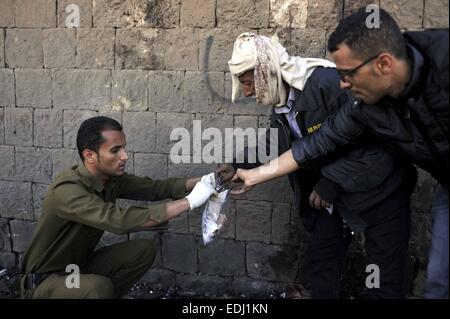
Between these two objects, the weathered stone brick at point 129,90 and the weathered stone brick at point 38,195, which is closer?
the weathered stone brick at point 129,90

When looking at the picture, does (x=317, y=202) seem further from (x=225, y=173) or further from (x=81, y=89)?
(x=81, y=89)

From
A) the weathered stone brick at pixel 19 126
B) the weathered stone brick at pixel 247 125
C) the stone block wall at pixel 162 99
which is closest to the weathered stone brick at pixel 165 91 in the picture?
the stone block wall at pixel 162 99

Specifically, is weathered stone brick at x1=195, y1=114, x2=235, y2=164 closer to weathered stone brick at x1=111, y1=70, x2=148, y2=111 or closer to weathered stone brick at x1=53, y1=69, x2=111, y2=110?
weathered stone brick at x1=111, y1=70, x2=148, y2=111

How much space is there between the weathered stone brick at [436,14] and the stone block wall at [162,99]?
0.49 m

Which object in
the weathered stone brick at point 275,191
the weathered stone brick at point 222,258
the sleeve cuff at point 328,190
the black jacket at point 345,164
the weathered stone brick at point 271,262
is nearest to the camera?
the black jacket at point 345,164

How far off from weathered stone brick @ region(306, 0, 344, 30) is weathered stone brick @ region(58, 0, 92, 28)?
5.83 feet

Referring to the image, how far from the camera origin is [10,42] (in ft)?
14.6

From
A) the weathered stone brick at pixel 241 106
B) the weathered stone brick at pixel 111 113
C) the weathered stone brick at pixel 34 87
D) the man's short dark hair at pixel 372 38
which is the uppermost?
the man's short dark hair at pixel 372 38

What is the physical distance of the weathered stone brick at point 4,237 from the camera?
15.6ft

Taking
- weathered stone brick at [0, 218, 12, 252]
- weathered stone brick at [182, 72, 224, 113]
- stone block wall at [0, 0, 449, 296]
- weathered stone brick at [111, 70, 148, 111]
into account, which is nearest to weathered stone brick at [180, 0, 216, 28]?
stone block wall at [0, 0, 449, 296]

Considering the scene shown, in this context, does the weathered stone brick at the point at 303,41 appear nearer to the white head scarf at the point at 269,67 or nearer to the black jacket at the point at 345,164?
the white head scarf at the point at 269,67

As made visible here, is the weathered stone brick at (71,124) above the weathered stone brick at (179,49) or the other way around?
the other way around

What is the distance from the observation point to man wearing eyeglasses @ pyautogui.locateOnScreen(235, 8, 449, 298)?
2.33 m

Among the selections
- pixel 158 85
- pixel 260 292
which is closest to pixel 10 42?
pixel 158 85
